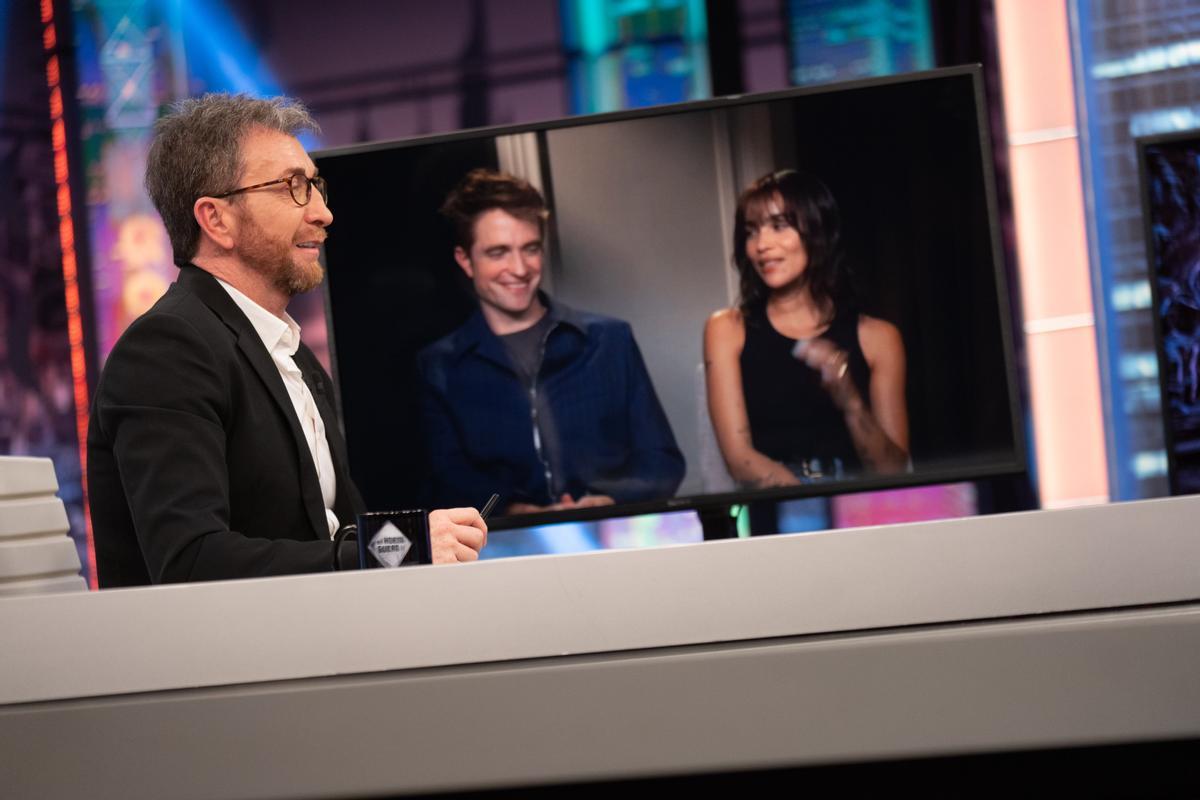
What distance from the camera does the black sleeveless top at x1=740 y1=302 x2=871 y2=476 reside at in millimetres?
2314

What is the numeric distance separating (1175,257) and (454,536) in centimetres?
192

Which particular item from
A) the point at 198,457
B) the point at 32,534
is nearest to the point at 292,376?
the point at 198,457

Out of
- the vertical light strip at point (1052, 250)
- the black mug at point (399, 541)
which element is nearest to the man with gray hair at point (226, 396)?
the black mug at point (399, 541)

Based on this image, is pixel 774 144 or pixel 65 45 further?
pixel 65 45

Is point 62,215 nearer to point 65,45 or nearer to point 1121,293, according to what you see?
point 65,45

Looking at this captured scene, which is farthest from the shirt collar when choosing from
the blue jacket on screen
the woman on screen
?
the woman on screen

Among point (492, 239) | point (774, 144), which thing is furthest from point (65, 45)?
point (774, 144)

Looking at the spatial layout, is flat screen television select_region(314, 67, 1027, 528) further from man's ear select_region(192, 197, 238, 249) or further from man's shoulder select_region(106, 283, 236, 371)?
man's shoulder select_region(106, 283, 236, 371)

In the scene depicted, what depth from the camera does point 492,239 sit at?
2.45 meters

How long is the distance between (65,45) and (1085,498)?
10.8ft

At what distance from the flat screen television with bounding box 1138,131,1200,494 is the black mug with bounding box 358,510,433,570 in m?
1.98

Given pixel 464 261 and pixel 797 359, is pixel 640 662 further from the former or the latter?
pixel 464 261

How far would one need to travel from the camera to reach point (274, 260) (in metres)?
1.75

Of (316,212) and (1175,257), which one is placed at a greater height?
(316,212)
